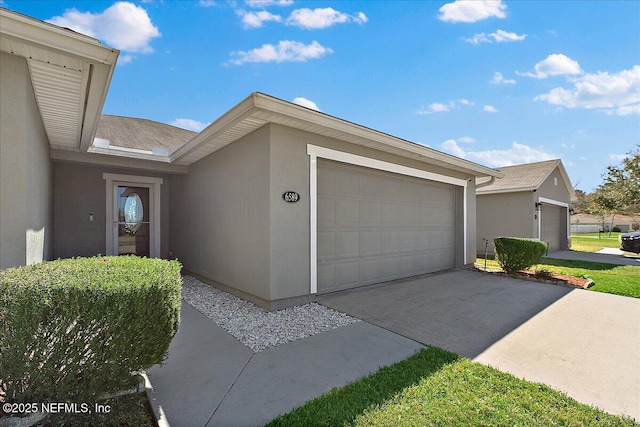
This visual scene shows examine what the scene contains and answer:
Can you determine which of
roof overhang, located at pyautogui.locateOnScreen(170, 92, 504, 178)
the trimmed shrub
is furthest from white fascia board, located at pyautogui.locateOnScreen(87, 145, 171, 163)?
the trimmed shrub

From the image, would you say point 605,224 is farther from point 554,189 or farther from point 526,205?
point 526,205

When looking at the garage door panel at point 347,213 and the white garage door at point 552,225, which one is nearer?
the garage door panel at point 347,213

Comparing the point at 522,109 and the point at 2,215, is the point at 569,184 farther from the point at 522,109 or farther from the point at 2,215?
the point at 2,215

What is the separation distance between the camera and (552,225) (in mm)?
16375

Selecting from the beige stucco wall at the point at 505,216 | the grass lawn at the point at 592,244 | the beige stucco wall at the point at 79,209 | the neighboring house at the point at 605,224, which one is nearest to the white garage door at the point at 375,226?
the beige stucco wall at the point at 79,209

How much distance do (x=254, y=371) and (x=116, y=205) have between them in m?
6.87

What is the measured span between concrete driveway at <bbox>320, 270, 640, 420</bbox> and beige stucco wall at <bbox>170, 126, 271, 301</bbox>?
1680 millimetres

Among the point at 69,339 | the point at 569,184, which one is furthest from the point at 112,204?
the point at 569,184

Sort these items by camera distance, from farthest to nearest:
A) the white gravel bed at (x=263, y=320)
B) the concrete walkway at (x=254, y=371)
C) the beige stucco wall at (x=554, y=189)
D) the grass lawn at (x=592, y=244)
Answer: the grass lawn at (x=592, y=244)
the beige stucco wall at (x=554, y=189)
the white gravel bed at (x=263, y=320)
the concrete walkway at (x=254, y=371)

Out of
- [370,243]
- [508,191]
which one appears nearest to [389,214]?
[370,243]

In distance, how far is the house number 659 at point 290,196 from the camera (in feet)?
17.0

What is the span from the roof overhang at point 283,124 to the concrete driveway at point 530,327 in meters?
3.09

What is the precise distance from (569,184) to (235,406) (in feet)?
71.6

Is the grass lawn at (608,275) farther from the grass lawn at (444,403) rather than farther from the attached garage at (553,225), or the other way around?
the grass lawn at (444,403)
